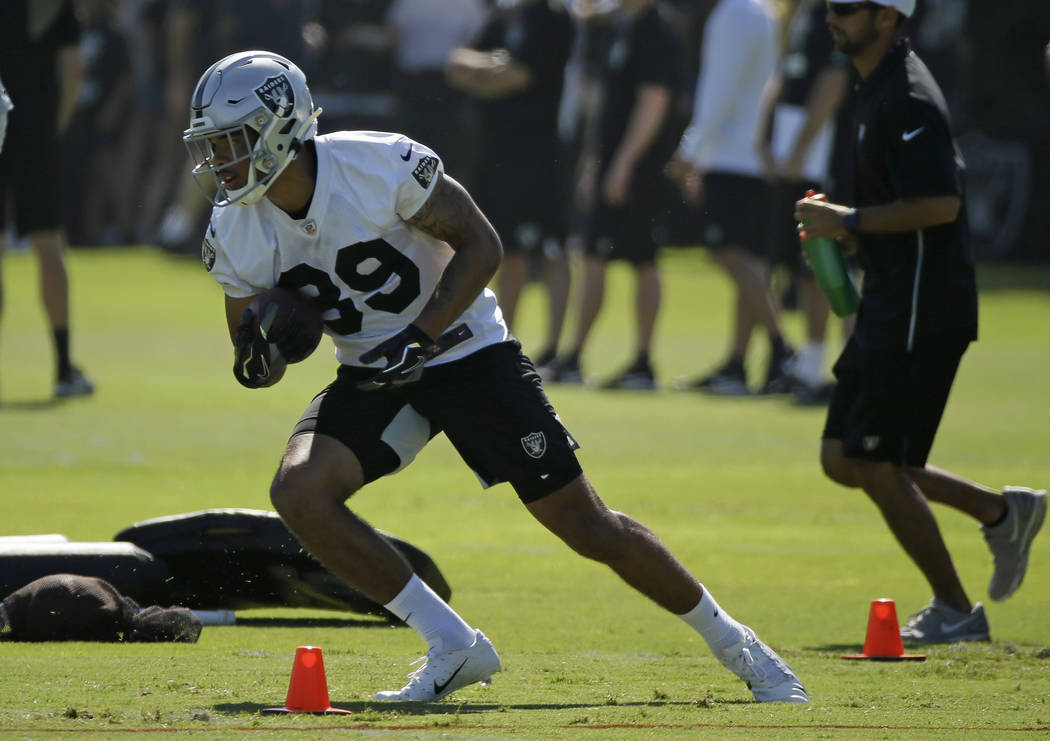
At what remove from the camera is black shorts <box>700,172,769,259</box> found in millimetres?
12211

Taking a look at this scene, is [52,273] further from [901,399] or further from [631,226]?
[901,399]

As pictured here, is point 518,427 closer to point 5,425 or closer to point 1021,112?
point 5,425

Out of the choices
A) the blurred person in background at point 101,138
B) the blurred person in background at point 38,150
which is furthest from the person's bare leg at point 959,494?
the blurred person in background at point 101,138

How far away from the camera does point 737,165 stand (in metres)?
12.5

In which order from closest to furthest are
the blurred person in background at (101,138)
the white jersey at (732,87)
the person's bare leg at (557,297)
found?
the white jersey at (732,87), the person's bare leg at (557,297), the blurred person in background at (101,138)

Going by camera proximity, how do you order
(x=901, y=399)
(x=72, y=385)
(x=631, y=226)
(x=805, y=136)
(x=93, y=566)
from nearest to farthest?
(x=93, y=566)
(x=901, y=399)
(x=72, y=385)
(x=805, y=136)
(x=631, y=226)

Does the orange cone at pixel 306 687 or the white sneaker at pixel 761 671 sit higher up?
the orange cone at pixel 306 687

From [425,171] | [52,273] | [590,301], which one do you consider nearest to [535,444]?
[425,171]

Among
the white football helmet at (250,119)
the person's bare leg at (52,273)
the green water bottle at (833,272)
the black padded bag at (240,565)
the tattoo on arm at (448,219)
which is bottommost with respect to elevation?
the person's bare leg at (52,273)

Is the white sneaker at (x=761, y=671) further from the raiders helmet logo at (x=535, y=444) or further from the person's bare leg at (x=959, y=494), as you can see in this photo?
the person's bare leg at (x=959, y=494)

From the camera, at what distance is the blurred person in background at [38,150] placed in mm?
10953

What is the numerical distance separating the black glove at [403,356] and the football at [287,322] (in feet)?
0.74

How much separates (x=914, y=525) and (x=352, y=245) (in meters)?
2.19

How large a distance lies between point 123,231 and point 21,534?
16472 millimetres
